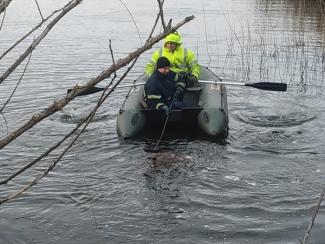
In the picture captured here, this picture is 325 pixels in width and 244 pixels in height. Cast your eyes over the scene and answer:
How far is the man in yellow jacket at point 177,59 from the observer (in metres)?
8.73

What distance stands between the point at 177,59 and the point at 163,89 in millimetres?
1449

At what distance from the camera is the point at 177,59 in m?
8.94

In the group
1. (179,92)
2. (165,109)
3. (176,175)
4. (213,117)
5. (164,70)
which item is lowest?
(176,175)

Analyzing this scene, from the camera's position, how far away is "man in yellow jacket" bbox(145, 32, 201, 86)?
8.73 meters

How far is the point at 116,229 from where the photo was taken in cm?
484

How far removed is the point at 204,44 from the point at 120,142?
10718 millimetres

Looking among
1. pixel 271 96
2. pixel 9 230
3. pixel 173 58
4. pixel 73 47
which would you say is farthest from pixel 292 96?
pixel 73 47

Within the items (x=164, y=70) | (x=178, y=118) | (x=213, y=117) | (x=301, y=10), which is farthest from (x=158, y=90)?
(x=301, y=10)

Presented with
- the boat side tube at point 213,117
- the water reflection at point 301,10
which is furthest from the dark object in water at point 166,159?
the water reflection at point 301,10

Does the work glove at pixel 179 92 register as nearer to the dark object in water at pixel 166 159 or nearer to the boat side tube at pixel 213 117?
the boat side tube at pixel 213 117

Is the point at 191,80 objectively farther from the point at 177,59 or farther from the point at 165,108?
the point at 165,108

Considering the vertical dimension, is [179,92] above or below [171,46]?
below

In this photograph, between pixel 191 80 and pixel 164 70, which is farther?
pixel 191 80

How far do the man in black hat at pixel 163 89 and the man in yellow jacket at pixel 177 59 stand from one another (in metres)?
0.82
